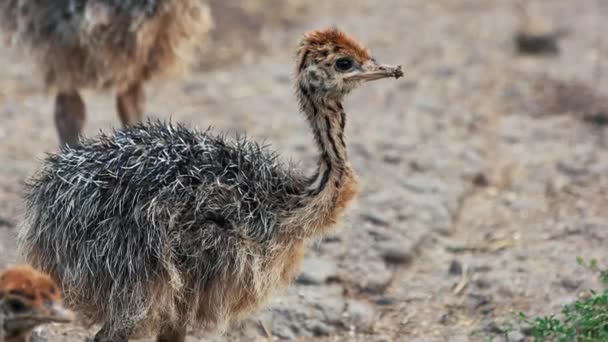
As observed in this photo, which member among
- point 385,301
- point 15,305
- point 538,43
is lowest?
point 15,305

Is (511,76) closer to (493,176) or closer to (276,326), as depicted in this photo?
(493,176)

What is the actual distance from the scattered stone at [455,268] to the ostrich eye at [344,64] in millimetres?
1942

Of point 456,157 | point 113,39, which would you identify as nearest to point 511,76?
point 456,157

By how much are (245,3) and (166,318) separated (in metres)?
7.59

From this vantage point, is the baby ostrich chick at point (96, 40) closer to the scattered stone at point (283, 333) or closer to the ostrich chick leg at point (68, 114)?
the ostrich chick leg at point (68, 114)

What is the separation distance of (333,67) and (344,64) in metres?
0.06

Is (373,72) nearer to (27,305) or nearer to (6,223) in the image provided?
(27,305)

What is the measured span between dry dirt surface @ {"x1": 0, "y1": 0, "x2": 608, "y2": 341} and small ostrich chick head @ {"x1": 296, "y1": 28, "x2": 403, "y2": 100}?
4.80ft

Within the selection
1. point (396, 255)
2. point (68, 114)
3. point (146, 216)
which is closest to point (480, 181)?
point (396, 255)

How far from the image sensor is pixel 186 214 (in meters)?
5.22

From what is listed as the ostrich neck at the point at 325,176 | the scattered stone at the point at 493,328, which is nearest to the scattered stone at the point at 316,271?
the scattered stone at the point at 493,328

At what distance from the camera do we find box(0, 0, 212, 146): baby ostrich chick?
7117 mm

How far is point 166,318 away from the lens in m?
5.33

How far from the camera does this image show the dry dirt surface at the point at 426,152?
21.4 feet
